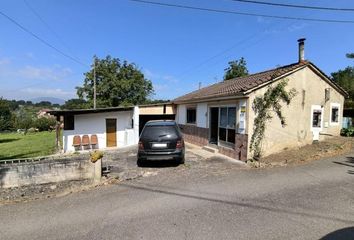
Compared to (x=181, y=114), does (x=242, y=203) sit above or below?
below

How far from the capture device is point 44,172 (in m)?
9.35

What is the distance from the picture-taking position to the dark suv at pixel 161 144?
417 inches

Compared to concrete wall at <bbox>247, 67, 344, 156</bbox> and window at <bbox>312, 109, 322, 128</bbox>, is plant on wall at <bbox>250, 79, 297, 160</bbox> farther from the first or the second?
window at <bbox>312, 109, 322, 128</bbox>

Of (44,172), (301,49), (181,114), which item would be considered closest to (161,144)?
(44,172)

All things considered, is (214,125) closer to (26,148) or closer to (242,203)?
(242,203)

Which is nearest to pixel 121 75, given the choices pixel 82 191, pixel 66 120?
pixel 66 120

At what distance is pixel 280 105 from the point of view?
1252 centimetres

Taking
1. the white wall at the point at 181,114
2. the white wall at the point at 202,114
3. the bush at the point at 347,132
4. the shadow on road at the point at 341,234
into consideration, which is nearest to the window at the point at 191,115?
the white wall at the point at 181,114

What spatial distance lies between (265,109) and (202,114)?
5275mm

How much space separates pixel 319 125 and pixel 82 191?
464 inches

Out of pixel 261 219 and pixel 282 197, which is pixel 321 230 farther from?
pixel 282 197

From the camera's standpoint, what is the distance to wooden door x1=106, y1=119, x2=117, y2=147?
21.8 m

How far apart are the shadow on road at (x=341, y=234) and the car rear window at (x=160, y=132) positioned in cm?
664

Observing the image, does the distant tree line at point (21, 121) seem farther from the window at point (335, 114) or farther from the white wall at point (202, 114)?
the window at point (335, 114)
